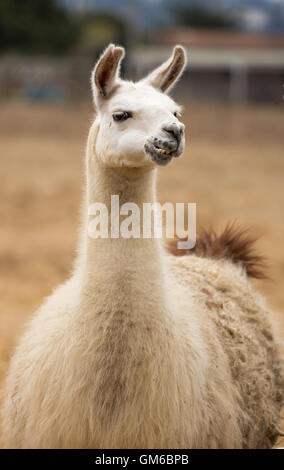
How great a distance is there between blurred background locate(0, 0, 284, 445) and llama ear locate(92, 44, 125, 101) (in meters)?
1.92

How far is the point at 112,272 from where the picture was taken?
10.9ft

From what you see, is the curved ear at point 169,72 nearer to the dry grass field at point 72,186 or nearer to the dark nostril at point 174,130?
the dark nostril at point 174,130

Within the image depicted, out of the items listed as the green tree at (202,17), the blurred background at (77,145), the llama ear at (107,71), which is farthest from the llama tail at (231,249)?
the green tree at (202,17)

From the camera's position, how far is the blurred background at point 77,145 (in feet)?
29.1

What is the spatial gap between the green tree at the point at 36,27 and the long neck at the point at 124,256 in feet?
106

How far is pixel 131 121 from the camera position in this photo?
10.8 ft

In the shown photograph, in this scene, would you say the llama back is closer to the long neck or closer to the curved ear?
the long neck

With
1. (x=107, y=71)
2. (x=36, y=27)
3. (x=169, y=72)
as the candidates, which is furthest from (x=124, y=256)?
(x=36, y=27)

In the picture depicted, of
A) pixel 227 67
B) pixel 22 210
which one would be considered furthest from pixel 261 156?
pixel 227 67

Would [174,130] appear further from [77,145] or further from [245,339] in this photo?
[77,145]

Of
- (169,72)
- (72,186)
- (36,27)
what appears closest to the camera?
(169,72)

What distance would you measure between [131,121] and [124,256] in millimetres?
531

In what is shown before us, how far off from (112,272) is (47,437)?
73 cm

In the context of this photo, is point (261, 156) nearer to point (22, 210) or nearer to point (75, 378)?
point (22, 210)
